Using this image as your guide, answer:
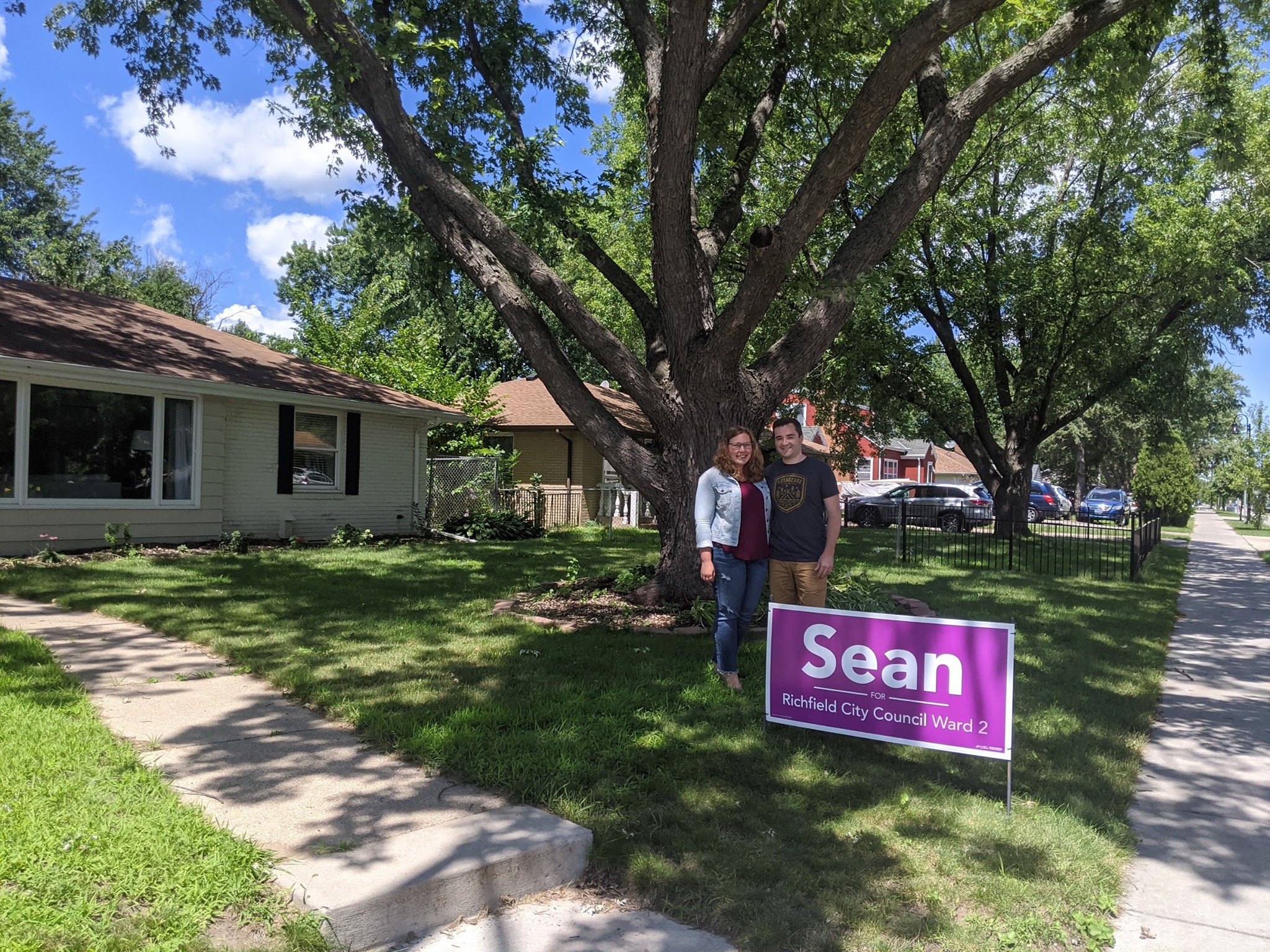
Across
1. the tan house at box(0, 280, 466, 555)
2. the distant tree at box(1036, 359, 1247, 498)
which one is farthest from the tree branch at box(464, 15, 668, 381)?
the distant tree at box(1036, 359, 1247, 498)

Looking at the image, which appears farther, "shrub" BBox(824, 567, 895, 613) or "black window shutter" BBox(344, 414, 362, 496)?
"black window shutter" BBox(344, 414, 362, 496)

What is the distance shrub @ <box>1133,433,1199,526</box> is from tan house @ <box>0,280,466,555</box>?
123ft

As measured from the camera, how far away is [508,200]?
37.3 ft

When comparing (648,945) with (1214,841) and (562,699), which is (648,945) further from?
(1214,841)

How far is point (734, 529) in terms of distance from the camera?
571 centimetres

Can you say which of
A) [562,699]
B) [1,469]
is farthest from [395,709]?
[1,469]

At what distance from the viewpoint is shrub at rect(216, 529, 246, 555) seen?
13.1 meters

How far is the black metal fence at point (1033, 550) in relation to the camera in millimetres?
15211

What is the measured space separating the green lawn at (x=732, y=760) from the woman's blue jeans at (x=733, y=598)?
265 mm

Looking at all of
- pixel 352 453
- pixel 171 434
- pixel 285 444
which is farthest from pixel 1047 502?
pixel 171 434

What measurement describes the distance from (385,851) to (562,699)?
2.29m

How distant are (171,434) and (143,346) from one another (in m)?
1.44

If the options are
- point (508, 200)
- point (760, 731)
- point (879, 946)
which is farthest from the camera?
point (508, 200)

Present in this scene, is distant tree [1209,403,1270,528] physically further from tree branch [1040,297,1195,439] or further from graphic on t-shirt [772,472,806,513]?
graphic on t-shirt [772,472,806,513]
